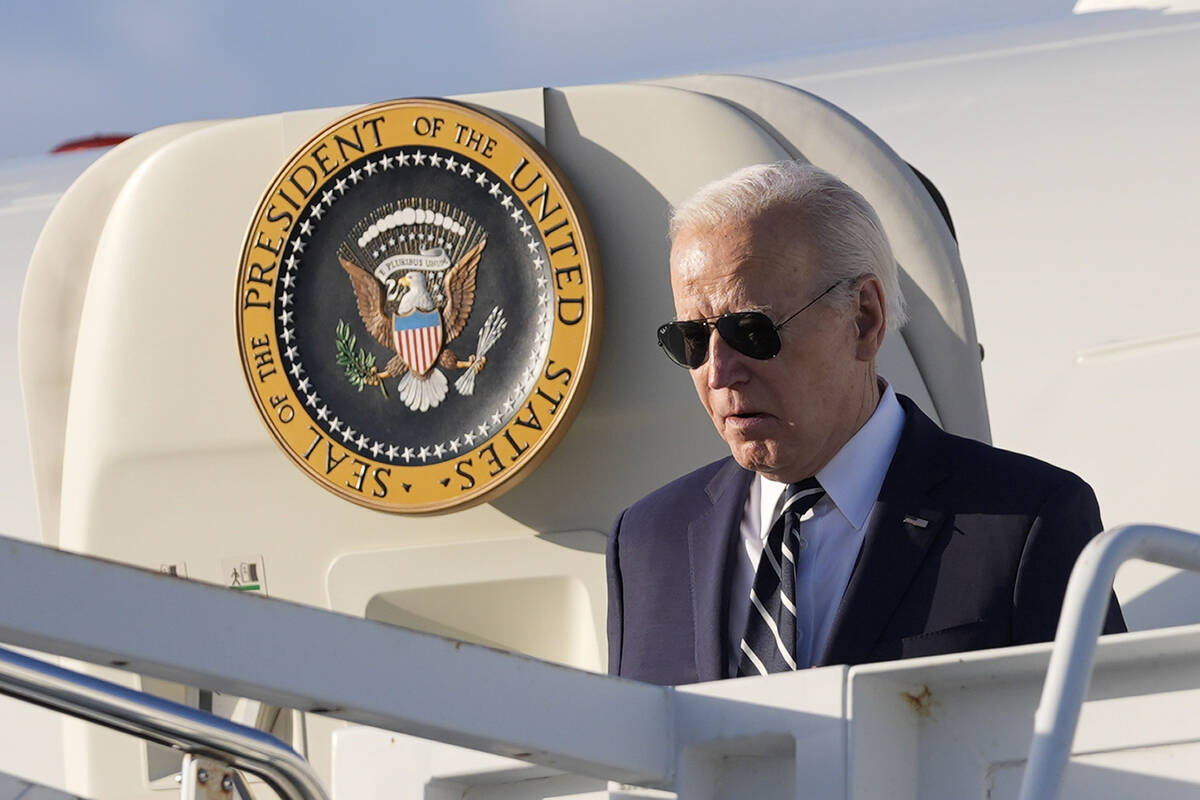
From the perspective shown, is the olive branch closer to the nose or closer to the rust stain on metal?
the nose

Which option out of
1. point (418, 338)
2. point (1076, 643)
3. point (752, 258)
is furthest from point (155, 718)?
point (418, 338)

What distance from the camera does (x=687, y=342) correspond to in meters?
2.19

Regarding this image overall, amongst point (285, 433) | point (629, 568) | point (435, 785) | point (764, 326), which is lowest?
point (435, 785)

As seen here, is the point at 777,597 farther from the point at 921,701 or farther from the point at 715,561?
the point at 921,701

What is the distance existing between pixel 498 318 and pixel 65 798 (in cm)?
139

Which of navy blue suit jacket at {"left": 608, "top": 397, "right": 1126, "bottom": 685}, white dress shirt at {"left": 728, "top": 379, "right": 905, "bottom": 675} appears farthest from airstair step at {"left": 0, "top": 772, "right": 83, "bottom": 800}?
white dress shirt at {"left": 728, "top": 379, "right": 905, "bottom": 675}

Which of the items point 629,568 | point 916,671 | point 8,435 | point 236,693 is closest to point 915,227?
point 629,568

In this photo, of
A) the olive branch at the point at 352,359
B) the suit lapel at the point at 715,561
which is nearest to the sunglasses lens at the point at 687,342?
the suit lapel at the point at 715,561

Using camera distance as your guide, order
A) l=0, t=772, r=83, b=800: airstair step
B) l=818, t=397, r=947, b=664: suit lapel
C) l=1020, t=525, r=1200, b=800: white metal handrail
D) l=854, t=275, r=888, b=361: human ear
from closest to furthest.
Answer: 1. l=1020, t=525, r=1200, b=800: white metal handrail
2. l=818, t=397, r=947, b=664: suit lapel
3. l=0, t=772, r=83, b=800: airstair step
4. l=854, t=275, r=888, b=361: human ear

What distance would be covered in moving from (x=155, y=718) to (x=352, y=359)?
1806 mm

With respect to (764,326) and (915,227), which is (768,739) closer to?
(764,326)

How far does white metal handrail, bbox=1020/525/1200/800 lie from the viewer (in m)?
1.27

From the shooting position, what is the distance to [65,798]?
205cm

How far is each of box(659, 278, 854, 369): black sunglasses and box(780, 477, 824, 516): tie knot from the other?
173mm
